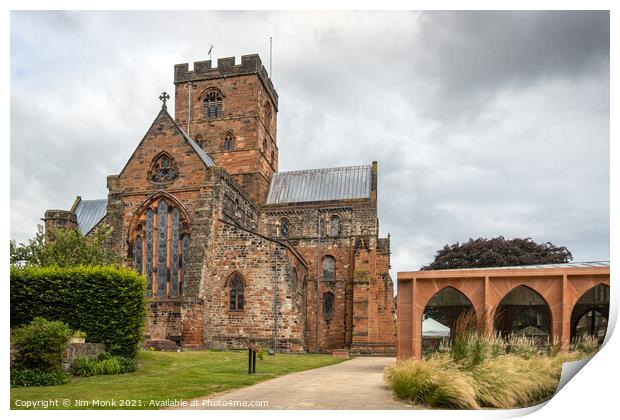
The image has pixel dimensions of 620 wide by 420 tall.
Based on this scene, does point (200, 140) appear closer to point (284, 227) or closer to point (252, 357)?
point (284, 227)

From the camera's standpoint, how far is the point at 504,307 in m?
24.3

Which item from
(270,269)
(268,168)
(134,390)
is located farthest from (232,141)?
(134,390)

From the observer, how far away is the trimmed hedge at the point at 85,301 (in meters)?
17.8

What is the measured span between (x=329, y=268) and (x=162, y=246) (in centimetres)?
1384

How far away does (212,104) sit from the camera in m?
45.5

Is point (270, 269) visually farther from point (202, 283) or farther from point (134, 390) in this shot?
point (134, 390)

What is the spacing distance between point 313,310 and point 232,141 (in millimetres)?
14977

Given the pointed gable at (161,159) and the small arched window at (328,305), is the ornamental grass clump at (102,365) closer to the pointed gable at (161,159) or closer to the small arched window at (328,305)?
the pointed gable at (161,159)

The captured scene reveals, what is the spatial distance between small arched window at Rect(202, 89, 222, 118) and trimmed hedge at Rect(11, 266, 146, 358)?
2782cm

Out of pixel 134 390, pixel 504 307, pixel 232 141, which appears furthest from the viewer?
pixel 232 141

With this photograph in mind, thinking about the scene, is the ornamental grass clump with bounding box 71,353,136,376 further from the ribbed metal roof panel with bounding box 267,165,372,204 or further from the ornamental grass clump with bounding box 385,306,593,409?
the ribbed metal roof panel with bounding box 267,165,372,204

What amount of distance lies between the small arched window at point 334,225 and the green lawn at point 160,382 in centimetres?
2015

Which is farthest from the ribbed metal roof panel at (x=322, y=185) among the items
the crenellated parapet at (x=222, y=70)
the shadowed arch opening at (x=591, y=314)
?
the shadowed arch opening at (x=591, y=314)

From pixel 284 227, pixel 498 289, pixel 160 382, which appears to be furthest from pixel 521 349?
pixel 284 227
